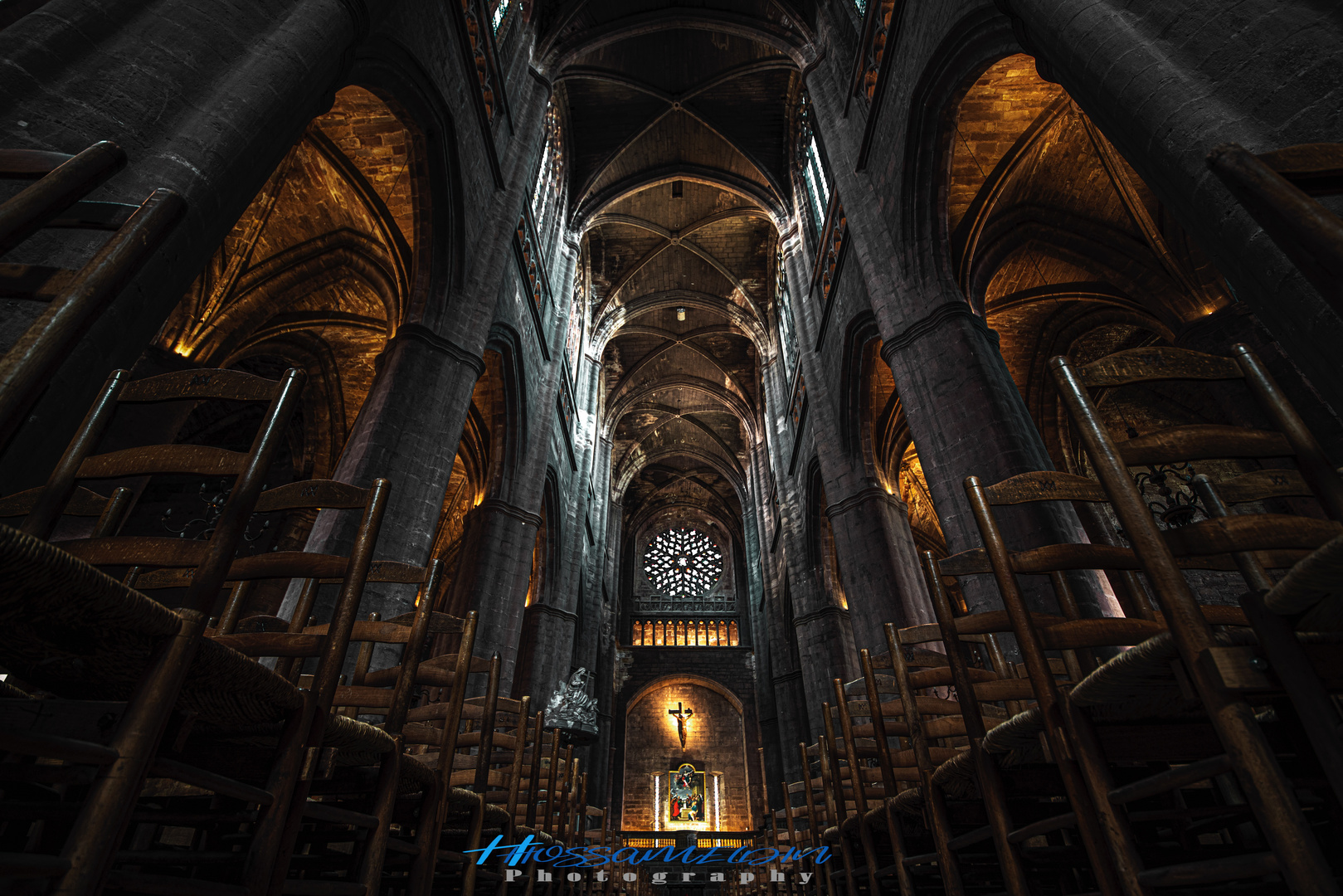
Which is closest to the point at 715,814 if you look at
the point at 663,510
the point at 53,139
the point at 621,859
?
the point at 663,510

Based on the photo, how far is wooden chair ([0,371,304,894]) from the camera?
3.16 ft

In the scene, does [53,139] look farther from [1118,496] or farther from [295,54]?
[1118,496]

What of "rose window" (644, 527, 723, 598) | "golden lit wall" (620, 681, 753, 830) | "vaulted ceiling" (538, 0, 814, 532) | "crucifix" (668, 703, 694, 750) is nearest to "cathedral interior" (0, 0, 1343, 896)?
"vaulted ceiling" (538, 0, 814, 532)

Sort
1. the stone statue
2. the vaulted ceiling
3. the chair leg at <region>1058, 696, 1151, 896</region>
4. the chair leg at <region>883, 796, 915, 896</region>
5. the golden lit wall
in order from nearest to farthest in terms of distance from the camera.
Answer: the chair leg at <region>1058, 696, 1151, 896</region>, the chair leg at <region>883, 796, 915, 896</region>, the stone statue, the vaulted ceiling, the golden lit wall

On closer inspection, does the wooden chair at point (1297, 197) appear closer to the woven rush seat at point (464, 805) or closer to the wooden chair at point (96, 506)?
the wooden chair at point (96, 506)

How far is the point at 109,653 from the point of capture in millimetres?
1211

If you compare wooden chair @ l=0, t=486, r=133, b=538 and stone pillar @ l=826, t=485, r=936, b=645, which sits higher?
stone pillar @ l=826, t=485, r=936, b=645

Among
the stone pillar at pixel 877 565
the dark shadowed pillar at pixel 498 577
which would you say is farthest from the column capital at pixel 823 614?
the dark shadowed pillar at pixel 498 577

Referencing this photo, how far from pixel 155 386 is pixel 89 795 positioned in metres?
Answer: 1.10

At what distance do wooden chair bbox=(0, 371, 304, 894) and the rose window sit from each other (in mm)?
21630

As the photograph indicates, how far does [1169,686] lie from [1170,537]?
31 centimetres

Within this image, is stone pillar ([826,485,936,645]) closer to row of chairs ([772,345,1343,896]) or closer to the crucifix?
row of chairs ([772,345,1343,896])

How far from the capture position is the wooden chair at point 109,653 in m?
0.96

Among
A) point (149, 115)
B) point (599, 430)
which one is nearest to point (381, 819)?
point (149, 115)
